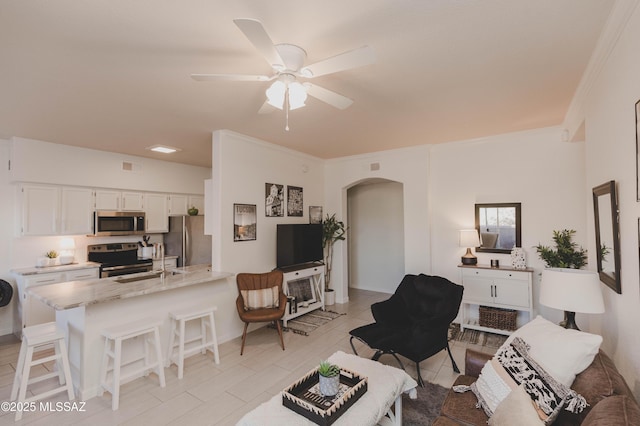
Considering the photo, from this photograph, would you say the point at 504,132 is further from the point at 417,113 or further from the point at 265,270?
the point at 265,270

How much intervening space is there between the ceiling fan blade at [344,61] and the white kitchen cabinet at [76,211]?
14.9 feet

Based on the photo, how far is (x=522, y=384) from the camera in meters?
1.65

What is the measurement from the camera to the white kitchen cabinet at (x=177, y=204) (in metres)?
5.80

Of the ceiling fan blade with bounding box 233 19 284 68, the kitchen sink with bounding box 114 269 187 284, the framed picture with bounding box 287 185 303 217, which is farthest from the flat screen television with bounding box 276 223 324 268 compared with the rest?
the ceiling fan blade with bounding box 233 19 284 68

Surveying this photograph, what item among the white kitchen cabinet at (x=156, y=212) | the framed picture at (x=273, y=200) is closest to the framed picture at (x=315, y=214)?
the framed picture at (x=273, y=200)

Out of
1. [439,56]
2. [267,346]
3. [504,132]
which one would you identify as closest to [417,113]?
[439,56]

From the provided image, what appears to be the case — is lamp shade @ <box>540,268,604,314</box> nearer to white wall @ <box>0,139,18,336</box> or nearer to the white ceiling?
the white ceiling

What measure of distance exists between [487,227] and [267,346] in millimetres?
3505

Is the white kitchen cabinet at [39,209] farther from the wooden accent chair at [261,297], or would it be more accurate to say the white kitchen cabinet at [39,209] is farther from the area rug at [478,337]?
the area rug at [478,337]

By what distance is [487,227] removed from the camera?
14.5 feet

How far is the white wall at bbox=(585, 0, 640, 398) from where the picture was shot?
1617 millimetres

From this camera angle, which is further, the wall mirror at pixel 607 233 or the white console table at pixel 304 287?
the white console table at pixel 304 287

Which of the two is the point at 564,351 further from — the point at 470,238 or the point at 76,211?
the point at 76,211

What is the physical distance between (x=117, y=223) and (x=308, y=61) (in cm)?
452
